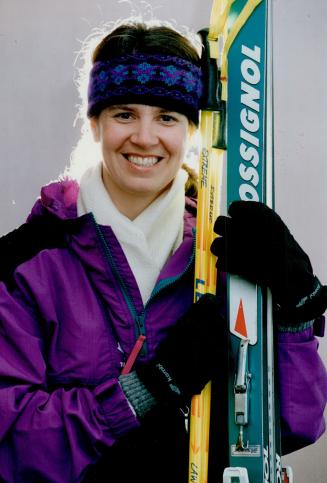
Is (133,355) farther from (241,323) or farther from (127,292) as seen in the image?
(241,323)

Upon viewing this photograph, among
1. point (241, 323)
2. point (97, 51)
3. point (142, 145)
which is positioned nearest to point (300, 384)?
point (241, 323)

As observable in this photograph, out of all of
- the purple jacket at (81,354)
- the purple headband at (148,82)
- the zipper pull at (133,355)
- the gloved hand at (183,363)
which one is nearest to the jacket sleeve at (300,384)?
the purple jacket at (81,354)

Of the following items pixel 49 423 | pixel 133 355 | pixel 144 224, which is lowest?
pixel 49 423

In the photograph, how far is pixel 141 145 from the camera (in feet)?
4.57

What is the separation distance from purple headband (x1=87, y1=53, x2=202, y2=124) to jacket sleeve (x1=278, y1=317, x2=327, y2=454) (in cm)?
49

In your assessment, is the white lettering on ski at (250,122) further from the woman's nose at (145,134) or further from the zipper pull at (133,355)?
the zipper pull at (133,355)

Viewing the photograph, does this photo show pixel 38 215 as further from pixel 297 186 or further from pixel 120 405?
pixel 297 186

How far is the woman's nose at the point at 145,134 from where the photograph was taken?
1382 millimetres

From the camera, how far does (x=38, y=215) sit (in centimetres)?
149

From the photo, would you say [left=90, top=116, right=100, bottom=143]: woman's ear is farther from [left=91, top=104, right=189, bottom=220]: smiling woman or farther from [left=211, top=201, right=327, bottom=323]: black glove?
[left=211, top=201, right=327, bottom=323]: black glove

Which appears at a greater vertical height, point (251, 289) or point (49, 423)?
point (251, 289)

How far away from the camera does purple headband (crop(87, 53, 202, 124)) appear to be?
1397 mm

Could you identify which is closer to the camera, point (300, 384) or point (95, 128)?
point (300, 384)

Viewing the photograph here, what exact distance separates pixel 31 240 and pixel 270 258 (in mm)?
470
